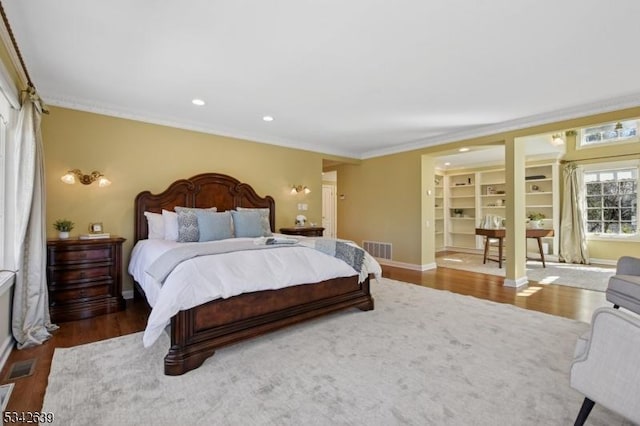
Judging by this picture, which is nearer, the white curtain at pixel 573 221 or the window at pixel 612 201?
the window at pixel 612 201

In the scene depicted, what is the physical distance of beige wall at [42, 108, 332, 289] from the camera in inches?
148

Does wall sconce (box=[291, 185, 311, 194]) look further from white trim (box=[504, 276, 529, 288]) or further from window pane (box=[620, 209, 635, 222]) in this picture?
window pane (box=[620, 209, 635, 222])

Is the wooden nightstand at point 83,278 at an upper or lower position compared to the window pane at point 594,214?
lower

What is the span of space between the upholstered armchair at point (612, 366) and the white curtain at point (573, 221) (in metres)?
6.89

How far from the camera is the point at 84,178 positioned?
3.84 m

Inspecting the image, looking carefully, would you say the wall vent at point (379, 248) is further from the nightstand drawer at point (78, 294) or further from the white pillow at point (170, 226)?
the nightstand drawer at point (78, 294)

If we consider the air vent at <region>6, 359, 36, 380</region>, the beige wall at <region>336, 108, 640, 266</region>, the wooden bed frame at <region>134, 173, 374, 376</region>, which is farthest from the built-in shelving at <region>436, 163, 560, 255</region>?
the air vent at <region>6, 359, 36, 380</region>

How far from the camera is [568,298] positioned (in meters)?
4.14

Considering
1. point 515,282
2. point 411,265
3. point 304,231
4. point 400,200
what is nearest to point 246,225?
point 304,231

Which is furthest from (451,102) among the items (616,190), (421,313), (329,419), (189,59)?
(616,190)

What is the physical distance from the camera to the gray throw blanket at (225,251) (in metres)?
2.53

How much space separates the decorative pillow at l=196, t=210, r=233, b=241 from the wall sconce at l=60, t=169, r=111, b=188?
1279mm

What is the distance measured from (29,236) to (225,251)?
1.85 meters

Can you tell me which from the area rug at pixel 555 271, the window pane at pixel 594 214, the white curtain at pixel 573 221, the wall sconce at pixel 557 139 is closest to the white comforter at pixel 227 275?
the area rug at pixel 555 271
